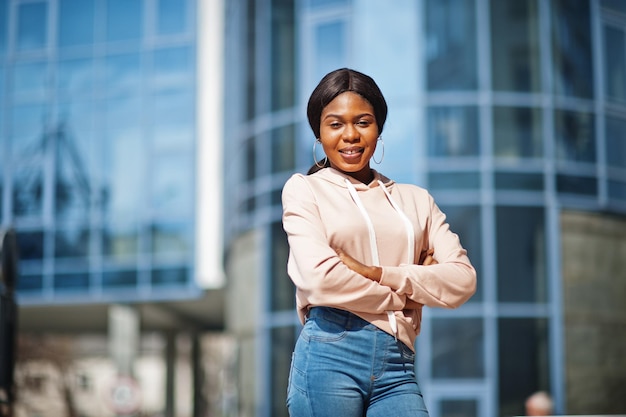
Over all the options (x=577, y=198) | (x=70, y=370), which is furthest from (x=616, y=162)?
(x=70, y=370)

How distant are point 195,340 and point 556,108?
2440 centimetres

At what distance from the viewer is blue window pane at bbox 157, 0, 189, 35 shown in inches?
1099

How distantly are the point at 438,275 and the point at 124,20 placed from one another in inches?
1023

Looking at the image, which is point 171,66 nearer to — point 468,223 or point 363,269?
point 468,223

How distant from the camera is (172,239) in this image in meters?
27.4

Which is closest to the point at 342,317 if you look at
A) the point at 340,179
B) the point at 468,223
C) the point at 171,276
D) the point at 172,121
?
the point at 340,179

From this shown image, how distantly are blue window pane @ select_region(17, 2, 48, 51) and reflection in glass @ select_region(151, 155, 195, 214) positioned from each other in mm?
4555

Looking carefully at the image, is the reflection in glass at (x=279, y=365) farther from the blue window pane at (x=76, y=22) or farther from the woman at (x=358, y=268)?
the woman at (x=358, y=268)

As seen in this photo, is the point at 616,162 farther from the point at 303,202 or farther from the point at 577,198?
the point at 303,202

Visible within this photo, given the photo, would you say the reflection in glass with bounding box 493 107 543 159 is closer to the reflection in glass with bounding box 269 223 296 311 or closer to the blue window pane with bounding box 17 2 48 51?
the reflection in glass with bounding box 269 223 296 311

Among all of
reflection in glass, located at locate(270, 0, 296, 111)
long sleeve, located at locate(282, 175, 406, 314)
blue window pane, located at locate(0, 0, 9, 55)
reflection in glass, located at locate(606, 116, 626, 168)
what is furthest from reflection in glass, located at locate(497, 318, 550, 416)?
blue window pane, located at locate(0, 0, 9, 55)

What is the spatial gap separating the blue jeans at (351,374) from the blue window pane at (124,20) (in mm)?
25748

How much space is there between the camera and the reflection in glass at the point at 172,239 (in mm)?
27281

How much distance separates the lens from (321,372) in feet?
10.2
